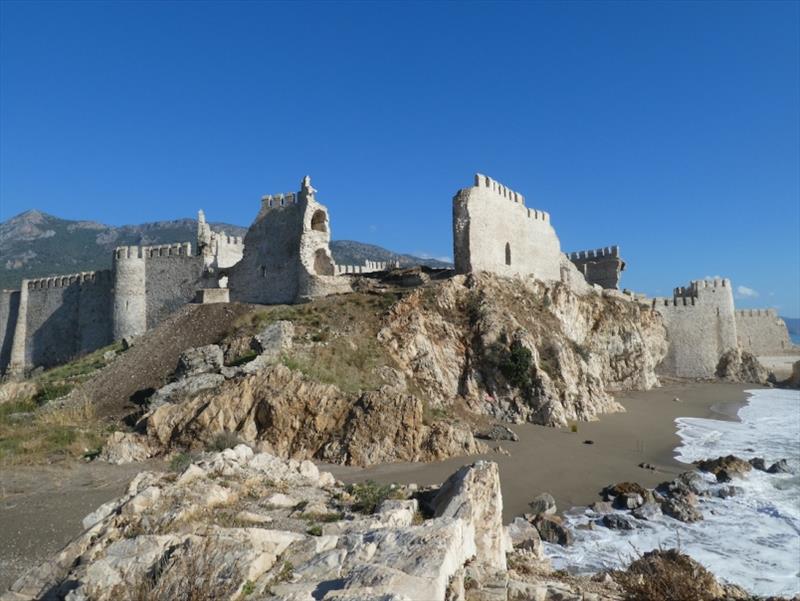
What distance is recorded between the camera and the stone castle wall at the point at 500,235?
2530cm

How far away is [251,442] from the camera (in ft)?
49.1

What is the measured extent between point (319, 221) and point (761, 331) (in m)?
39.7

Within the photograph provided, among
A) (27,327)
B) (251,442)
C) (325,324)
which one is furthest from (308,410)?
(27,327)

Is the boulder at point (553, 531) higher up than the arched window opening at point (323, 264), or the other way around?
the arched window opening at point (323, 264)

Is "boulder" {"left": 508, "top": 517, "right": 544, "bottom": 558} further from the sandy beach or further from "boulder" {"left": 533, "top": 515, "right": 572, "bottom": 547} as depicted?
the sandy beach

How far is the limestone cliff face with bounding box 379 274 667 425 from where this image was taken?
67.9ft

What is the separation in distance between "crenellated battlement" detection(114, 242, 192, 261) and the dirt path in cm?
1863

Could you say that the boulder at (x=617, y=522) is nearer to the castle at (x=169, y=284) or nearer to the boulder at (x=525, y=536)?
the boulder at (x=525, y=536)

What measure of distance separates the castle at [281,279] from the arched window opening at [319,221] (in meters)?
0.05

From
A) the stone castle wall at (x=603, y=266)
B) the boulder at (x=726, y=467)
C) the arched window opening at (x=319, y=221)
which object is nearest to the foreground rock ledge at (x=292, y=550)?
the boulder at (x=726, y=467)

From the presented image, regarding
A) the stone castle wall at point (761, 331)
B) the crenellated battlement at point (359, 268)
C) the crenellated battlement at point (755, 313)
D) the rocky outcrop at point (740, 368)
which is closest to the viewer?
the crenellated battlement at point (359, 268)

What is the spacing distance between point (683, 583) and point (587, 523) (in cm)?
635

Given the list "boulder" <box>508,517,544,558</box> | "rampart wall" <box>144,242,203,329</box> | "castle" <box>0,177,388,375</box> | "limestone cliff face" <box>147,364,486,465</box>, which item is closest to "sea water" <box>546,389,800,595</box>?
"boulder" <box>508,517,544,558</box>

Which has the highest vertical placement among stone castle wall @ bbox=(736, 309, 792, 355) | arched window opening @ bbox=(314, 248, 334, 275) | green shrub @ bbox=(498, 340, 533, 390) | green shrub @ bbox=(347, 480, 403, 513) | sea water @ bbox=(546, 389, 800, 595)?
arched window opening @ bbox=(314, 248, 334, 275)
